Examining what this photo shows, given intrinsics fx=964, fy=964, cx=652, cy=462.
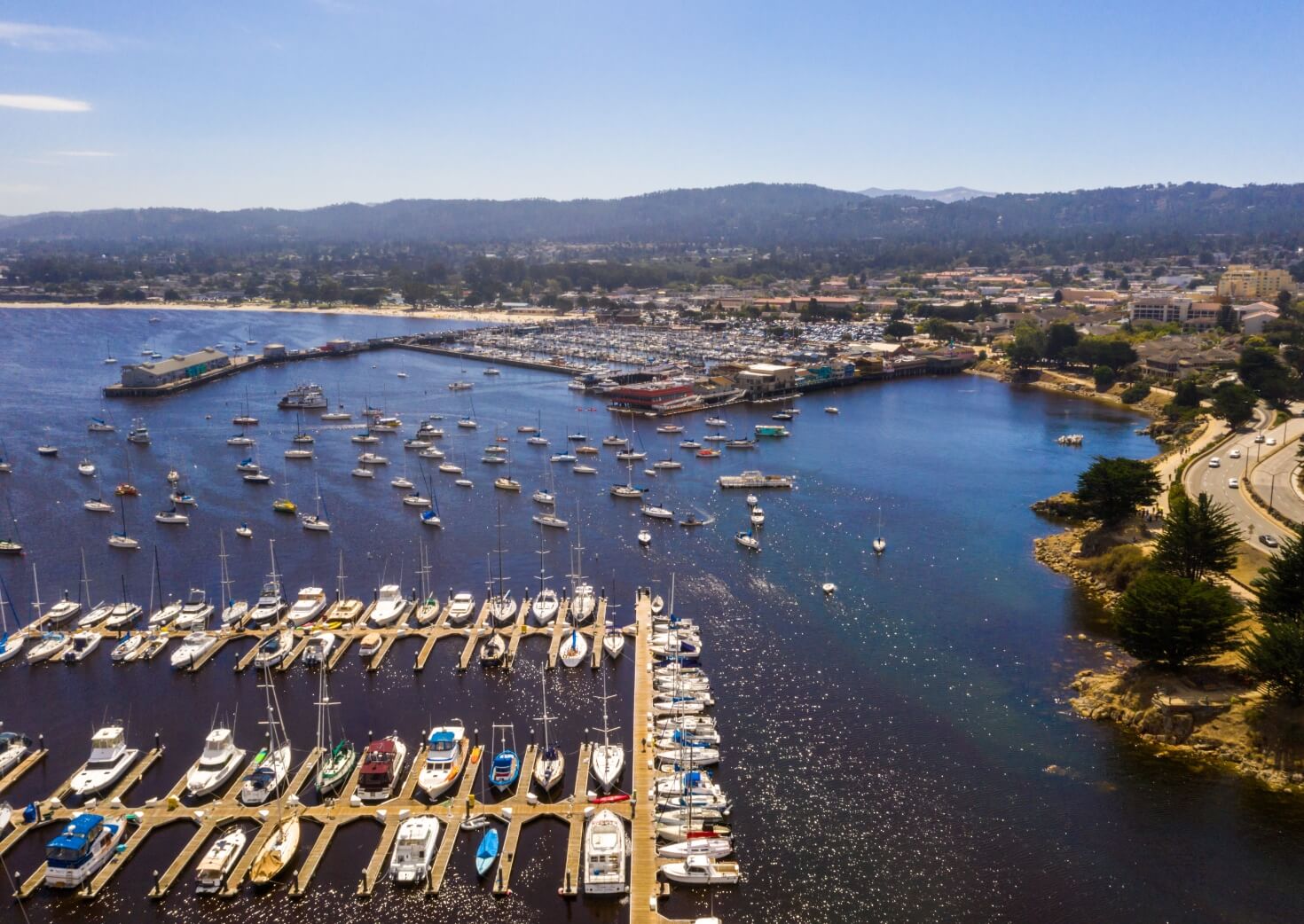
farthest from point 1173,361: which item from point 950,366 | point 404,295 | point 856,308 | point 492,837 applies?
point 404,295

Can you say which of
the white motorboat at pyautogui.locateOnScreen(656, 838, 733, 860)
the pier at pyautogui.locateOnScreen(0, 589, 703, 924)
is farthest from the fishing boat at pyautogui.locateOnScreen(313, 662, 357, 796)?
the white motorboat at pyautogui.locateOnScreen(656, 838, 733, 860)

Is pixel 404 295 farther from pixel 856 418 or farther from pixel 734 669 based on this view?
pixel 734 669

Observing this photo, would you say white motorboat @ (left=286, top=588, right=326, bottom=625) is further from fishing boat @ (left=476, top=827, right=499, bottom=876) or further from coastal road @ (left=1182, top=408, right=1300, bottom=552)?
coastal road @ (left=1182, top=408, right=1300, bottom=552)

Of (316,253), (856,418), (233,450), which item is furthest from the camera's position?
Answer: (316,253)

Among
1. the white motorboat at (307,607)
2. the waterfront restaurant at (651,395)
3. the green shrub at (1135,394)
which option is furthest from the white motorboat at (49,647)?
the green shrub at (1135,394)

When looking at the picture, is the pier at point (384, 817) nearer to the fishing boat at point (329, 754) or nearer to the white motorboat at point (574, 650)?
the fishing boat at point (329, 754)
